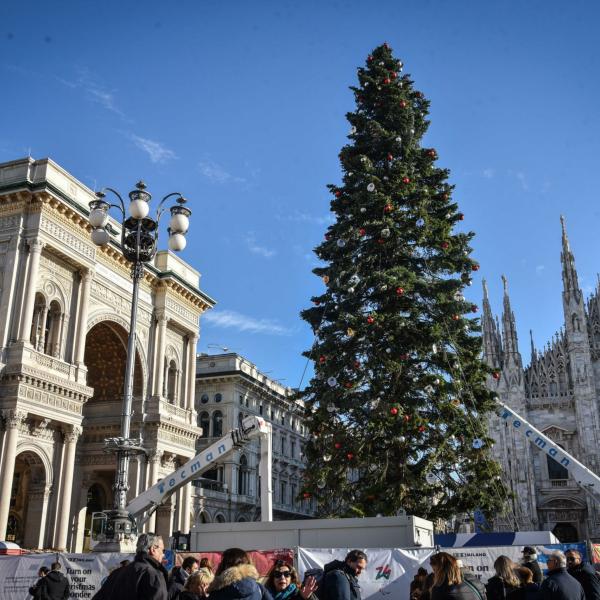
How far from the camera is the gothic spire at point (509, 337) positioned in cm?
5584

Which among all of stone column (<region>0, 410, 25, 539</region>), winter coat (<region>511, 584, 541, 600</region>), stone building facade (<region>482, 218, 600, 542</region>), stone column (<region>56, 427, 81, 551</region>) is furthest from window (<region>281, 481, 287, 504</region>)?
winter coat (<region>511, 584, 541, 600</region>)

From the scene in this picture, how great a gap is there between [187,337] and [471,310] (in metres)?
22.1

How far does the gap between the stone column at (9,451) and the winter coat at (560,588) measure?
69.8 ft

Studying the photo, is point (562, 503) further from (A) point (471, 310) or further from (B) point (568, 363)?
(A) point (471, 310)

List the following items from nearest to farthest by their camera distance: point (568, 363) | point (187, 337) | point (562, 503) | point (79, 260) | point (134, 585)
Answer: point (134, 585) → point (79, 260) → point (187, 337) → point (562, 503) → point (568, 363)

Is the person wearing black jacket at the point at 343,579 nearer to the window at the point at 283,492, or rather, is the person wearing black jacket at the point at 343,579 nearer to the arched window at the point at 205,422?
the arched window at the point at 205,422

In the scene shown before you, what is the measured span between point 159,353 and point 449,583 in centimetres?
3067

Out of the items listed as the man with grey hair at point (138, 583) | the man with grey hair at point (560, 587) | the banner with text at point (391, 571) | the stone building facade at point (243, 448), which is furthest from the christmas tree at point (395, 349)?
the stone building facade at point (243, 448)

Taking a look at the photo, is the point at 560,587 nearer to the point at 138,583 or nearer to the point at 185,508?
the point at 138,583

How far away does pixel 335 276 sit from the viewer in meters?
20.7

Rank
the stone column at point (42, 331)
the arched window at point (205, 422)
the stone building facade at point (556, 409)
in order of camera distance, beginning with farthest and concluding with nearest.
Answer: the arched window at point (205, 422), the stone building facade at point (556, 409), the stone column at point (42, 331)

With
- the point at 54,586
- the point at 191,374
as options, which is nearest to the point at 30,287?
the point at 191,374

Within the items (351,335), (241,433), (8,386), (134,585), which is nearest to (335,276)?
(351,335)

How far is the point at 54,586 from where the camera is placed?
11.5 meters
